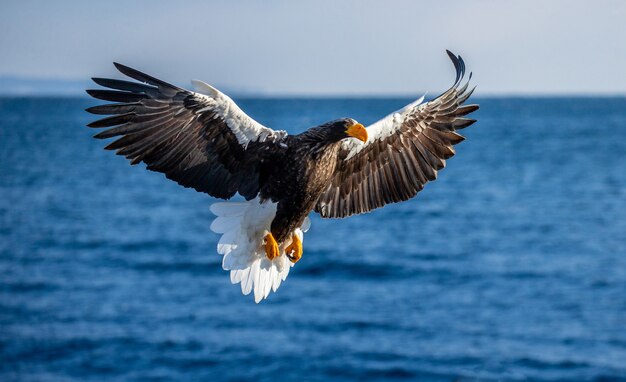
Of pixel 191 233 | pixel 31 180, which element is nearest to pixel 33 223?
pixel 191 233

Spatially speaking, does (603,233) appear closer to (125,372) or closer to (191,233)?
(191,233)

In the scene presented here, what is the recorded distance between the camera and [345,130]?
6406mm

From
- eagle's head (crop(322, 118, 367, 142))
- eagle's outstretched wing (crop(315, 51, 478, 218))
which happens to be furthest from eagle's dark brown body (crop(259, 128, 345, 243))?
eagle's outstretched wing (crop(315, 51, 478, 218))

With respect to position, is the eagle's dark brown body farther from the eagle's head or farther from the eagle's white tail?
the eagle's white tail

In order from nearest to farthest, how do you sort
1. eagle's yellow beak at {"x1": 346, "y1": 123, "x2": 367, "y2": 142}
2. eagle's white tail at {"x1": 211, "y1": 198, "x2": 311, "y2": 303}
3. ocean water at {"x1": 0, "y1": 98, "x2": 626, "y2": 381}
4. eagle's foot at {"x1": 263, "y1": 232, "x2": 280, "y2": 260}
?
eagle's yellow beak at {"x1": 346, "y1": 123, "x2": 367, "y2": 142} < eagle's foot at {"x1": 263, "y1": 232, "x2": 280, "y2": 260} < eagle's white tail at {"x1": 211, "y1": 198, "x2": 311, "y2": 303} < ocean water at {"x1": 0, "y1": 98, "x2": 626, "y2": 381}

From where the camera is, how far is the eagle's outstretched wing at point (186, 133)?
20.4ft

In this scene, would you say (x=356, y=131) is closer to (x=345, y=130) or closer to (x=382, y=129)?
(x=345, y=130)

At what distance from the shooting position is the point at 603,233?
31922 millimetres

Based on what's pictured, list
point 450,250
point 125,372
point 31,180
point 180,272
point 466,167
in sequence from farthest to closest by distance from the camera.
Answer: point 466,167, point 31,180, point 450,250, point 180,272, point 125,372

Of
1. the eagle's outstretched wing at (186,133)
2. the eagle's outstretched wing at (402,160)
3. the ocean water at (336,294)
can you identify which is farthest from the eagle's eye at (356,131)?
the ocean water at (336,294)

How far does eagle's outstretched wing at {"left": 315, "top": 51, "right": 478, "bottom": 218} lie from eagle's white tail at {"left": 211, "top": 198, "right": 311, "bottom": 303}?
421mm

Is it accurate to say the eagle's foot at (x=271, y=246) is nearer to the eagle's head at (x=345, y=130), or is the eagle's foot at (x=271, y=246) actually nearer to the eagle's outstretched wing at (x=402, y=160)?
the eagle's outstretched wing at (x=402, y=160)

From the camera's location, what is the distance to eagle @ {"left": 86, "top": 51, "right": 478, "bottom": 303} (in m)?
6.30

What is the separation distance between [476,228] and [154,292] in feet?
46.8
